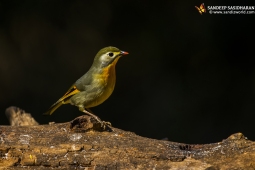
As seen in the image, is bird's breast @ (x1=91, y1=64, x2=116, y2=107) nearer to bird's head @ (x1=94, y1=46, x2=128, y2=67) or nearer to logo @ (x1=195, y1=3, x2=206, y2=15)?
bird's head @ (x1=94, y1=46, x2=128, y2=67)

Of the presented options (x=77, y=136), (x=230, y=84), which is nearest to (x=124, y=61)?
(x=230, y=84)

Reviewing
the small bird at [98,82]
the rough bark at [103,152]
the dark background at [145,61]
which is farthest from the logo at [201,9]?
the rough bark at [103,152]

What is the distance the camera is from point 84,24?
28.0ft

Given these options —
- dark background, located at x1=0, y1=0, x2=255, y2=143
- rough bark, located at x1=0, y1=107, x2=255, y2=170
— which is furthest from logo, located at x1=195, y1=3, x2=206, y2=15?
rough bark, located at x1=0, y1=107, x2=255, y2=170

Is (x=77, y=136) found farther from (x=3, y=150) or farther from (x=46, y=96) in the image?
(x=46, y=96)

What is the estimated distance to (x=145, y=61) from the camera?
341 inches

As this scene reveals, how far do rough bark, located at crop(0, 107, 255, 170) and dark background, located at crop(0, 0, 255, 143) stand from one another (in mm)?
3528

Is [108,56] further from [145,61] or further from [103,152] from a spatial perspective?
[145,61]

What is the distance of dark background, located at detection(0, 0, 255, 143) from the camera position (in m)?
8.38

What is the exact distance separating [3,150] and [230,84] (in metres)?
4.64

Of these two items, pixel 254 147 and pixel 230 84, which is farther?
pixel 230 84

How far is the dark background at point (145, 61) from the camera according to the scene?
8.38 m

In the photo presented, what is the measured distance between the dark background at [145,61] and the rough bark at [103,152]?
11.6 feet

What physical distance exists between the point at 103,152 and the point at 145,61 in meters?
4.00
